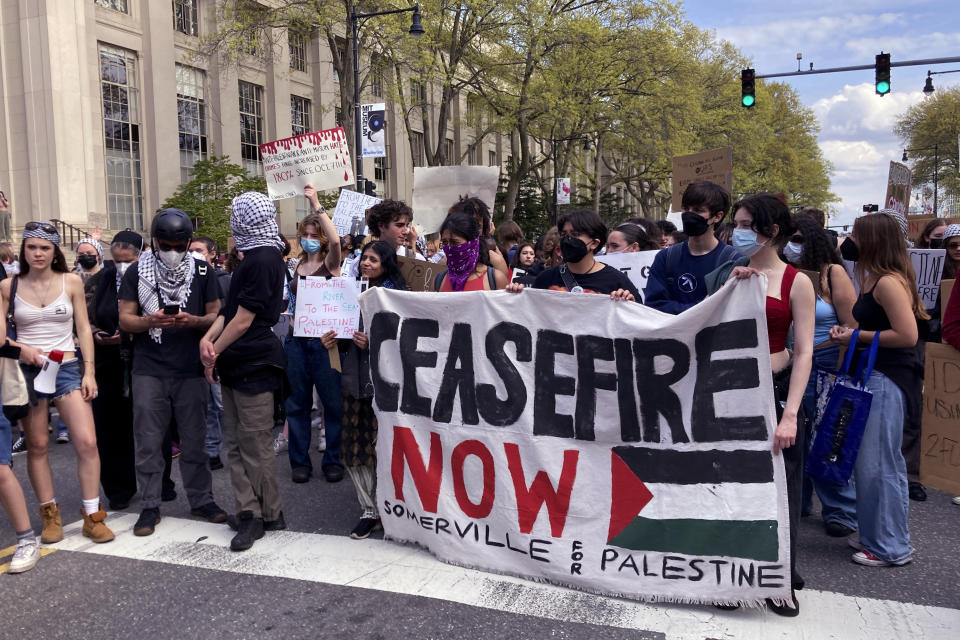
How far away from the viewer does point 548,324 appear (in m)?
4.05

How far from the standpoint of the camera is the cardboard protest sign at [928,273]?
6.41 m

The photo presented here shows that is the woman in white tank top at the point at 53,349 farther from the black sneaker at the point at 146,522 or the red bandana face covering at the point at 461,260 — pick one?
the red bandana face covering at the point at 461,260

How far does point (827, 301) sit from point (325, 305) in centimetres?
331

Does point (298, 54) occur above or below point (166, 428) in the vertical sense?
above

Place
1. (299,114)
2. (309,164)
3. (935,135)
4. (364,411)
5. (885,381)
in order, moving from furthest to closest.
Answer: (935,135) < (299,114) < (309,164) < (364,411) < (885,381)

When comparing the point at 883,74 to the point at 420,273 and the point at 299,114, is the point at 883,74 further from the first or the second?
the point at 299,114

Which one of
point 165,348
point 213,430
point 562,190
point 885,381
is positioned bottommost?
point 213,430

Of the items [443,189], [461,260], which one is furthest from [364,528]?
[443,189]

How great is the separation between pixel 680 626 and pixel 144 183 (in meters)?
25.2

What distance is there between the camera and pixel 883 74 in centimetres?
1730

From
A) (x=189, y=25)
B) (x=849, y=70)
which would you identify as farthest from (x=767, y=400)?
(x=189, y=25)

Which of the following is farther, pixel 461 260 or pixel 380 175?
pixel 380 175

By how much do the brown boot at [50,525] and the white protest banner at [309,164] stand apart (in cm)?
366

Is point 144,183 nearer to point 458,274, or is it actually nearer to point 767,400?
point 458,274
